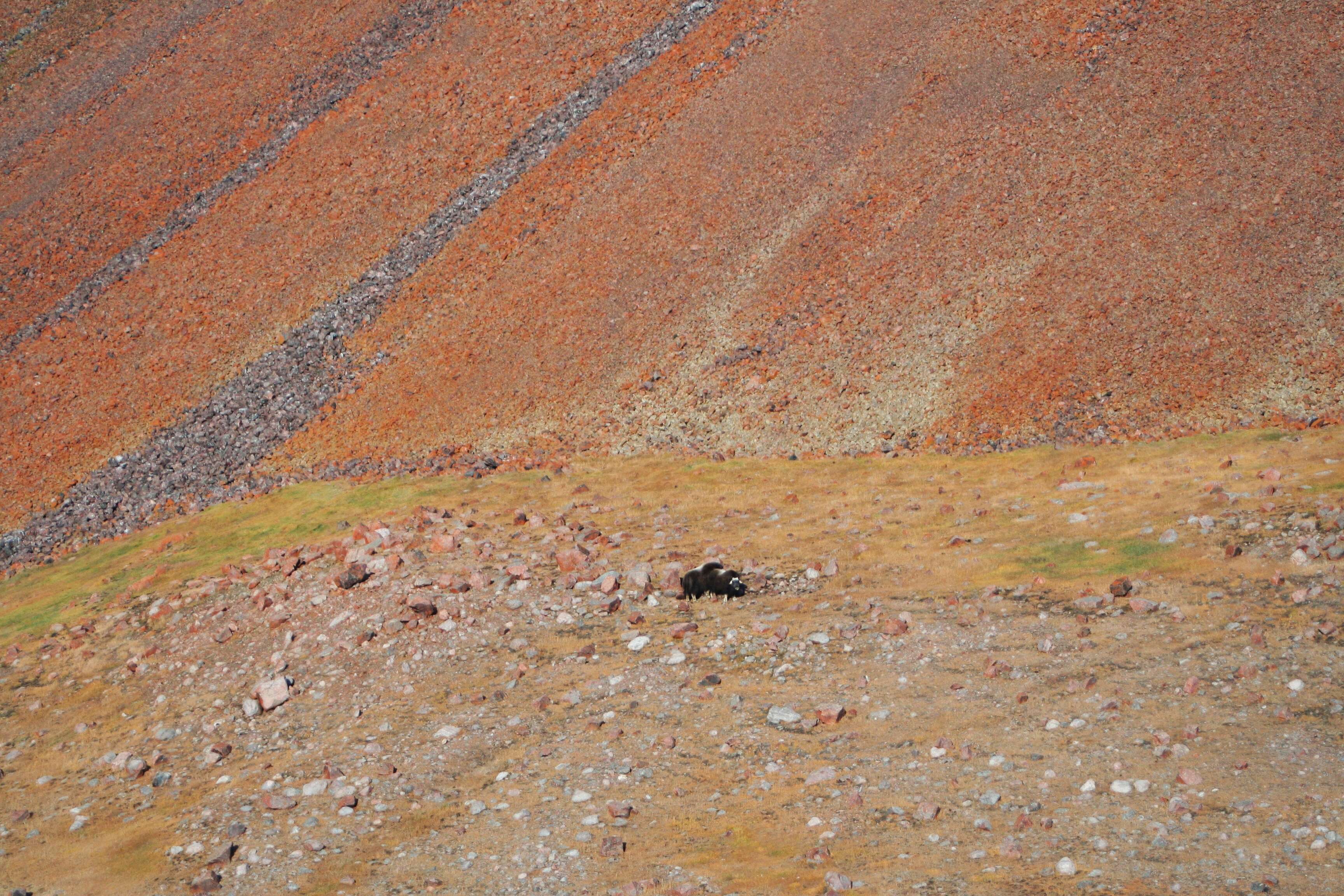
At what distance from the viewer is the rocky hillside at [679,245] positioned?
2702 cm

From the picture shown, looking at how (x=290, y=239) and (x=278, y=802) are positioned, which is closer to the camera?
(x=278, y=802)

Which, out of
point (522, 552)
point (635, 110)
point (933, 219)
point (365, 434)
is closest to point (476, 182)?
point (635, 110)

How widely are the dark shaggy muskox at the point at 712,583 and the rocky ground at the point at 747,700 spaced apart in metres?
0.28

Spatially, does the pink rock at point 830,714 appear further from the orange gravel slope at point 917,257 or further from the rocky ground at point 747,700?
the orange gravel slope at point 917,257

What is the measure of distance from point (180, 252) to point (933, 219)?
29243mm

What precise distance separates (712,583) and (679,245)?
1829 centimetres

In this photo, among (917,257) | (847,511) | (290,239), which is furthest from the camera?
→ (290,239)

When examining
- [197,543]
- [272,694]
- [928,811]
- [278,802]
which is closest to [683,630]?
[928,811]

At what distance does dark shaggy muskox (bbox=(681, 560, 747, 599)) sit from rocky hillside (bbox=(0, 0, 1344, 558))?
8152 mm

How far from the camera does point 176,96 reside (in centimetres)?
4856

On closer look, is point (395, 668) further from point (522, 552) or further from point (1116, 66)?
point (1116, 66)

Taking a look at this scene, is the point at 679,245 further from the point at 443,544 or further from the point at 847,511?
the point at 443,544

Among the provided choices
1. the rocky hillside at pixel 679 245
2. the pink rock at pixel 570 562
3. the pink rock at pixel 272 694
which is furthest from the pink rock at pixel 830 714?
the rocky hillside at pixel 679 245

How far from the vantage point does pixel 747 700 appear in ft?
51.3
